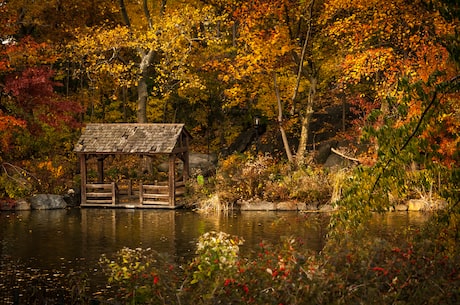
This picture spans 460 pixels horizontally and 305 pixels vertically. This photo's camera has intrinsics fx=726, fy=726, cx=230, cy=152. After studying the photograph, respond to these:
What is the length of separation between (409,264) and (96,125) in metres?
20.4

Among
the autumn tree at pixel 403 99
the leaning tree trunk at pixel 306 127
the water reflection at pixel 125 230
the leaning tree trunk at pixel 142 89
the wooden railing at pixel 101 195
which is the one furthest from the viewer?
the leaning tree trunk at pixel 142 89

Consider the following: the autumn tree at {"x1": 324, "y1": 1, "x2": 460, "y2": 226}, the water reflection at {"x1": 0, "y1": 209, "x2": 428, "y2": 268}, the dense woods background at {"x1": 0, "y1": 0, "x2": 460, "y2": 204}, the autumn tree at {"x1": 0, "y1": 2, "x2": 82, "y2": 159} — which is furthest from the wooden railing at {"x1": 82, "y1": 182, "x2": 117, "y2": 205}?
the autumn tree at {"x1": 324, "y1": 1, "x2": 460, "y2": 226}

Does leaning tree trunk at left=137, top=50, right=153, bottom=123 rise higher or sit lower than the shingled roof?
higher

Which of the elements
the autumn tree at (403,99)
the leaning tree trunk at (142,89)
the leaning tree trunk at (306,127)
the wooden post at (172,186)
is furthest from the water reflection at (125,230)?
the leaning tree trunk at (142,89)

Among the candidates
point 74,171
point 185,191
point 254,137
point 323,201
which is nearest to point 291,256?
point 323,201

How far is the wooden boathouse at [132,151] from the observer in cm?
2738

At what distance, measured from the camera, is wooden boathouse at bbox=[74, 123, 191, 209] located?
27.4m

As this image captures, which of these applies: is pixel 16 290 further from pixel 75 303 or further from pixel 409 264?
pixel 409 264

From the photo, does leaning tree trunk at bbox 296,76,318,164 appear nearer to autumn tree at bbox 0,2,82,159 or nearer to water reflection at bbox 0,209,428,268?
water reflection at bbox 0,209,428,268

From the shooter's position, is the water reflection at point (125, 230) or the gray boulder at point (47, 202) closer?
the water reflection at point (125, 230)

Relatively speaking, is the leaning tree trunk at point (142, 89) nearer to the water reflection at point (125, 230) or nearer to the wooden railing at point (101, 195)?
the wooden railing at point (101, 195)

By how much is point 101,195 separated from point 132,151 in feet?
7.61

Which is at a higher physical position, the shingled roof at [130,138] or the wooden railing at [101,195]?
the shingled roof at [130,138]

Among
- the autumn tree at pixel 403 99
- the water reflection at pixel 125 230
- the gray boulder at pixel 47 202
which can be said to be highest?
the autumn tree at pixel 403 99
